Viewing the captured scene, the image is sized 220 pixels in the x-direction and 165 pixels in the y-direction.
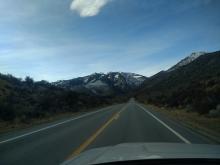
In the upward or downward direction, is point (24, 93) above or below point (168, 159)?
above

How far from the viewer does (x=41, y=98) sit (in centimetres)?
5184

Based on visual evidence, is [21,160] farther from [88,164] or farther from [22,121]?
[22,121]

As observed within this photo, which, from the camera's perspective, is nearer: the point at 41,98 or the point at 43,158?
the point at 43,158

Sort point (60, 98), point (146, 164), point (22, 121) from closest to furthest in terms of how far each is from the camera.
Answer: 1. point (146, 164)
2. point (22, 121)
3. point (60, 98)

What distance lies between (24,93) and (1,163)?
47.4m

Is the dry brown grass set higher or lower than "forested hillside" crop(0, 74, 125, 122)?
lower

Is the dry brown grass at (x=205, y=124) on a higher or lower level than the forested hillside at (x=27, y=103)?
lower

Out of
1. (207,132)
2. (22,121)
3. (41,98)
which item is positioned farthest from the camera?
(41,98)

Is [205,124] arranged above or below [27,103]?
below

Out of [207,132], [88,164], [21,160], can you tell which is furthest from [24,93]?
→ [88,164]

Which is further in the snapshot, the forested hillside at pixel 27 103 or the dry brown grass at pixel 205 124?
the forested hillside at pixel 27 103

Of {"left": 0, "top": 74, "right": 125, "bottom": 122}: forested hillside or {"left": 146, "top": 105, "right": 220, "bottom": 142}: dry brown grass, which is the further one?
{"left": 0, "top": 74, "right": 125, "bottom": 122}: forested hillside

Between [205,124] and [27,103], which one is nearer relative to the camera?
[205,124]

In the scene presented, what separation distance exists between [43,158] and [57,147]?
90.8 inches
